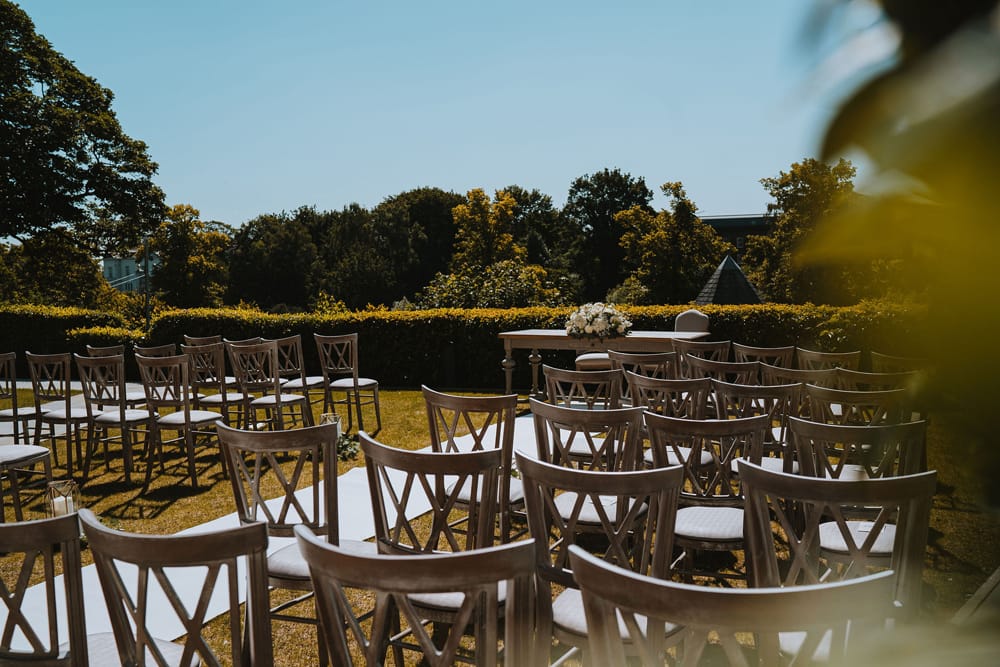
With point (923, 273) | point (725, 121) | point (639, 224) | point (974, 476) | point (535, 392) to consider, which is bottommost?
point (535, 392)

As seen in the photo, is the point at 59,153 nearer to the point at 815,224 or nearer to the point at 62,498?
the point at 62,498

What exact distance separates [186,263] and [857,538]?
40934mm

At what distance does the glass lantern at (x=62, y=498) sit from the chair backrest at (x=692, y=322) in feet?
28.2

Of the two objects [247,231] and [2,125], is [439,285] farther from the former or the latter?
[247,231]

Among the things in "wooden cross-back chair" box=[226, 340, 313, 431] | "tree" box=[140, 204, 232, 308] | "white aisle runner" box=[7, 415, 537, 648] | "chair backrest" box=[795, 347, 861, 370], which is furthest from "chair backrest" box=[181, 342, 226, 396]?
"tree" box=[140, 204, 232, 308]

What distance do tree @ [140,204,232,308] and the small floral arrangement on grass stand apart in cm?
3443

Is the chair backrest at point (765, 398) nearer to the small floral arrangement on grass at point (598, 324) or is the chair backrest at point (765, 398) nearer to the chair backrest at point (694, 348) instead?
the chair backrest at point (694, 348)

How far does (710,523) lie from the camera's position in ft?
11.5

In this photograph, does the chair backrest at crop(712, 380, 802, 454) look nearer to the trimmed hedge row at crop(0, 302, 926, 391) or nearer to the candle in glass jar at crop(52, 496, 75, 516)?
the candle in glass jar at crop(52, 496, 75, 516)

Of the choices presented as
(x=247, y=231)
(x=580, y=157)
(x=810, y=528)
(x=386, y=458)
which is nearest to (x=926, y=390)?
(x=810, y=528)

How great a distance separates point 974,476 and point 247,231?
47774 millimetres

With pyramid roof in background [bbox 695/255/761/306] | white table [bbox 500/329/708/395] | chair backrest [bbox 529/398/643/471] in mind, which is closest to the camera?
chair backrest [bbox 529/398/643/471]

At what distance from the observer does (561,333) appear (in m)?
9.60

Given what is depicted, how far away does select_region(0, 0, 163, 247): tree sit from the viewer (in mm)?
18562
